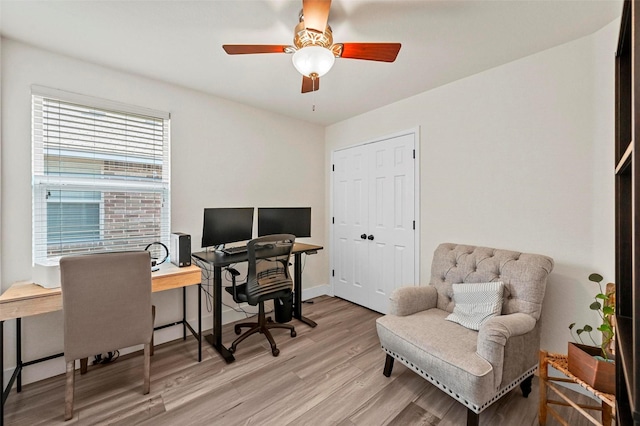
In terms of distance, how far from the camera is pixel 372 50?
1.64m

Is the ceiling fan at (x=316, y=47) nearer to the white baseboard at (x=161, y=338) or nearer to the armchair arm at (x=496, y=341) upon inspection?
the armchair arm at (x=496, y=341)

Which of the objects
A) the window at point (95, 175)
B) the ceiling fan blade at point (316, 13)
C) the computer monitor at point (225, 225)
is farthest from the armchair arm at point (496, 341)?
the window at point (95, 175)

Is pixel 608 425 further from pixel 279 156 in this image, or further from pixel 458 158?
pixel 279 156

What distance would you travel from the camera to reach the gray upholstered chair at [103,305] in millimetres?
1712

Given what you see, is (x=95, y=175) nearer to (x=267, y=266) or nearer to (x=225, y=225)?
(x=225, y=225)

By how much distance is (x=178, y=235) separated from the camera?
8.06 feet

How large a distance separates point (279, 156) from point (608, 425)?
349cm

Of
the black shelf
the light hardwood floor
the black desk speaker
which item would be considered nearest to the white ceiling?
the black shelf

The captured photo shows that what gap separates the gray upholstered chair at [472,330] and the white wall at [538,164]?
11.8 inches

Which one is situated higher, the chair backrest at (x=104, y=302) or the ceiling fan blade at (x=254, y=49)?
the ceiling fan blade at (x=254, y=49)

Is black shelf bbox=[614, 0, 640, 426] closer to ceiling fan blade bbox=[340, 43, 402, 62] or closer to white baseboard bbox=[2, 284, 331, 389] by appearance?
ceiling fan blade bbox=[340, 43, 402, 62]

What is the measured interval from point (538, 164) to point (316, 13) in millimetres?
1993

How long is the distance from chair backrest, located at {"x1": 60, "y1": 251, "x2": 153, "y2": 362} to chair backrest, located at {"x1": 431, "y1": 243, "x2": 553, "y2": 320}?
7.53 feet

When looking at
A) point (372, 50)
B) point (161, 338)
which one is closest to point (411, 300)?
point (372, 50)
